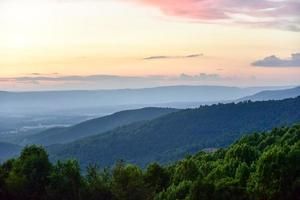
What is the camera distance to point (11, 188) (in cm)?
4409

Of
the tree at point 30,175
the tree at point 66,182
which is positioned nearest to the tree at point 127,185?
the tree at point 66,182

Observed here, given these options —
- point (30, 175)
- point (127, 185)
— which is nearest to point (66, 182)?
point (30, 175)

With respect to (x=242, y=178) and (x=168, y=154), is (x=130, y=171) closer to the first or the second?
(x=242, y=178)

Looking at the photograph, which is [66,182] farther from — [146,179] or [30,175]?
[146,179]

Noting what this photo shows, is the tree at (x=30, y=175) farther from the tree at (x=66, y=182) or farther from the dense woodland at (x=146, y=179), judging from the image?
the tree at (x=66, y=182)

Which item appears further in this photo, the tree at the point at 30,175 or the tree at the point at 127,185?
the tree at the point at 30,175

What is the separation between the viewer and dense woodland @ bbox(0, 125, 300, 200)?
3753 cm

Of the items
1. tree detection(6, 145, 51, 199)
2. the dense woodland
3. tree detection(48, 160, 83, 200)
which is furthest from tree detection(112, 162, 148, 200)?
tree detection(6, 145, 51, 199)

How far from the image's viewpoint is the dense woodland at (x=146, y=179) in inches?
1478

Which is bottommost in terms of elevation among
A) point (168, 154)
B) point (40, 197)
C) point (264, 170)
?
point (168, 154)

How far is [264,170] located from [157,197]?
32.7 ft

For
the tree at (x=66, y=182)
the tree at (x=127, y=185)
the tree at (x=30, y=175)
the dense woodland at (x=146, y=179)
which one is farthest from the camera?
the tree at (x=30, y=175)

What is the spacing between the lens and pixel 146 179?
167 feet

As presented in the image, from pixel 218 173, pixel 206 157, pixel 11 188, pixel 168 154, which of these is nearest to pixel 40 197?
pixel 11 188
